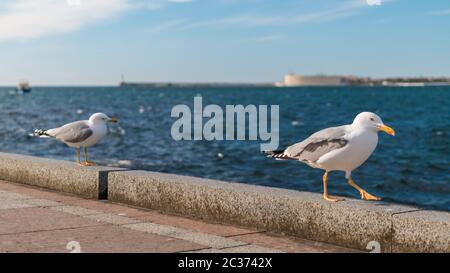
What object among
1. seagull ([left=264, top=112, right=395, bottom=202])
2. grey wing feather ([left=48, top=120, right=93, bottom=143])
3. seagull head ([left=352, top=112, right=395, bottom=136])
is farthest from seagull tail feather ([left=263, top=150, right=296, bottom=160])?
grey wing feather ([left=48, top=120, right=93, bottom=143])

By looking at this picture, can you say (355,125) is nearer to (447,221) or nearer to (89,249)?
(447,221)

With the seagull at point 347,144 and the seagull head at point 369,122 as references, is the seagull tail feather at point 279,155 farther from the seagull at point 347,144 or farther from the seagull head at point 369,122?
the seagull head at point 369,122

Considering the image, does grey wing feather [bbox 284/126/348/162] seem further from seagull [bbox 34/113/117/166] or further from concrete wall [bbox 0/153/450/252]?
seagull [bbox 34/113/117/166]

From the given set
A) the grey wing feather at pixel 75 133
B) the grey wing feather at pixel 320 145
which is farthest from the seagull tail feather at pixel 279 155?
the grey wing feather at pixel 75 133

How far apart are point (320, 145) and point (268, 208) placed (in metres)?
0.86

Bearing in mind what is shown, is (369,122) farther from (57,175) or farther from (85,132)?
Answer: (57,175)

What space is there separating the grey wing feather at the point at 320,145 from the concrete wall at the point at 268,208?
0.42 meters

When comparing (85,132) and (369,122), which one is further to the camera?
(85,132)

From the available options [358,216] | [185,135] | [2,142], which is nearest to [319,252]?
[358,216]

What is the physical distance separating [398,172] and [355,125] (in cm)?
1842

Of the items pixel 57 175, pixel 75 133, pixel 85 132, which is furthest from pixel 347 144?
pixel 57 175

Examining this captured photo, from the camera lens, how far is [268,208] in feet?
21.6

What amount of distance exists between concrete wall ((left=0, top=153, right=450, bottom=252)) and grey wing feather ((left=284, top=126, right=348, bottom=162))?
415 millimetres

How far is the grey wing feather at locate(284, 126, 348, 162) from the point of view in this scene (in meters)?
6.14
